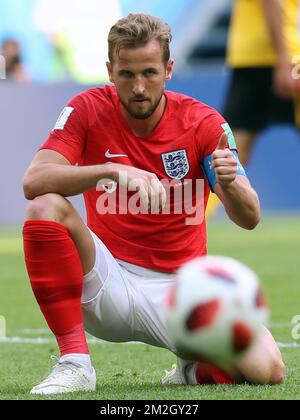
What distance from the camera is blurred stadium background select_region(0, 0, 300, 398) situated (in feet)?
26.5

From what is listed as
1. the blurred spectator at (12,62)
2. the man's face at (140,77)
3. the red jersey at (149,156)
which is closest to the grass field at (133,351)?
the red jersey at (149,156)

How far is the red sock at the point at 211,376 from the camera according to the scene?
491 centimetres

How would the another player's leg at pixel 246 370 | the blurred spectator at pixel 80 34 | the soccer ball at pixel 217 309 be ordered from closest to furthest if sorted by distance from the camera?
1. the soccer ball at pixel 217 309
2. the another player's leg at pixel 246 370
3. the blurred spectator at pixel 80 34

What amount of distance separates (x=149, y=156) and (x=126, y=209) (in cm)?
25

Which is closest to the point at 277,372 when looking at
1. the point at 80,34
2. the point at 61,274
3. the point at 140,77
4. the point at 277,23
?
the point at 61,274

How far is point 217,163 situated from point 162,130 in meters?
0.62

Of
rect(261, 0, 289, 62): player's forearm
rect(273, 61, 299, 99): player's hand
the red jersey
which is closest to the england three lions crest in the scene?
the red jersey

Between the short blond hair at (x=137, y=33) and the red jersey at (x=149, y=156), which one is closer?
the short blond hair at (x=137, y=33)

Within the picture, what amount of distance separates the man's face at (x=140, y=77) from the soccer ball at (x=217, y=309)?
47.5 inches

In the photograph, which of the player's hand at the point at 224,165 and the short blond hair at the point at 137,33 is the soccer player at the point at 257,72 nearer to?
the short blond hair at the point at 137,33

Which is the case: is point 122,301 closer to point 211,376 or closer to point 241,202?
point 211,376

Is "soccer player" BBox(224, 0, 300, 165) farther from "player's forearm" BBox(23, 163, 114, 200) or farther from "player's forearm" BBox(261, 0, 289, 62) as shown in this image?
"player's forearm" BBox(23, 163, 114, 200)

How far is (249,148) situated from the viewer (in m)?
9.53

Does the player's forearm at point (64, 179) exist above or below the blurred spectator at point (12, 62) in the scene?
below
